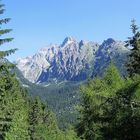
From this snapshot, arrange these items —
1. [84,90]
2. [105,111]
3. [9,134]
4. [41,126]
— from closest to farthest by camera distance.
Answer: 1. [105,111]
2. [84,90]
3. [9,134]
4. [41,126]

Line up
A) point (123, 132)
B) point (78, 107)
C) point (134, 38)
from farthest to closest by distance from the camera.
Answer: point (78, 107)
point (134, 38)
point (123, 132)

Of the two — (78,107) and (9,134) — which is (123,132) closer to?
(78,107)

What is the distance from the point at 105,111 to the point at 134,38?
1470cm

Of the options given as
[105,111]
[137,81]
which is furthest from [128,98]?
[105,111]

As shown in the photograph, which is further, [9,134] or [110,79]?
[9,134]

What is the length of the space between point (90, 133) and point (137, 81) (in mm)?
18910

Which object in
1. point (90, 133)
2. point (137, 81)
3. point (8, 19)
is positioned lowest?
point (90, 133)

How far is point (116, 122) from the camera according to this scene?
29172 mm

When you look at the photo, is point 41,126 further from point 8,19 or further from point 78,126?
point 8,19

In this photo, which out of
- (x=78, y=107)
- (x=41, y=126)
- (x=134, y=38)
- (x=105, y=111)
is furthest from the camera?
(x=41, y=126)

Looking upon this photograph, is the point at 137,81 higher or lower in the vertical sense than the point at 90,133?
higher

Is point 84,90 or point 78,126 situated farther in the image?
point 78,126

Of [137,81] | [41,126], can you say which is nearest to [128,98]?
[137,81]

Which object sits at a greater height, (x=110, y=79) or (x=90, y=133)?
(x=110, y=79)
